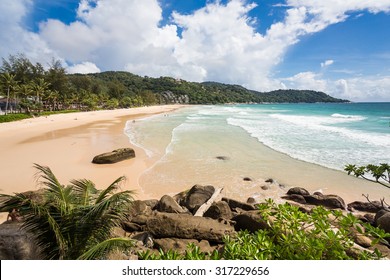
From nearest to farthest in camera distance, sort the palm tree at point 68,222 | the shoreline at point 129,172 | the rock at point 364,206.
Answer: the palm tree at point 68,222, the rock at point 364,206, the shoreline at point 129,172

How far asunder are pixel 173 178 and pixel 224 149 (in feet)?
23.0

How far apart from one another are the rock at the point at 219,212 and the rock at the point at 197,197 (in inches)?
23.1

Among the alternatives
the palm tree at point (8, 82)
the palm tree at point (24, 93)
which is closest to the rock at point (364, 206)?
the palm tree at point (24, 93)

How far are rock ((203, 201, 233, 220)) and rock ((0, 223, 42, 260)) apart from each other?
4.13 m

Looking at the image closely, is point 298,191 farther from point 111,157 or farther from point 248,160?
point 111,157

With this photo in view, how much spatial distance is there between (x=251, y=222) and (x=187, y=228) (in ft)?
4.82

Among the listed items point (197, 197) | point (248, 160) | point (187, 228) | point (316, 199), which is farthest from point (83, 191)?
point (248, 160)

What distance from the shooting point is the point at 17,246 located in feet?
11.4

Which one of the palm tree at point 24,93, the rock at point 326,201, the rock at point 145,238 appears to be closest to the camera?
the rock at point 145,238

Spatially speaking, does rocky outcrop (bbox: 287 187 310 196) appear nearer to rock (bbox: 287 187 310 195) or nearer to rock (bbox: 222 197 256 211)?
rock (bbox: 287 187 310 195)

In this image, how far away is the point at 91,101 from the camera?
63938 millimetres

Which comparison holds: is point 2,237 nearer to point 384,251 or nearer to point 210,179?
point 384,251

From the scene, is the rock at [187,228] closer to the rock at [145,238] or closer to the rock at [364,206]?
the rock at [145,238]

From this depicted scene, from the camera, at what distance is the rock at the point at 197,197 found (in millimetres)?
7129
